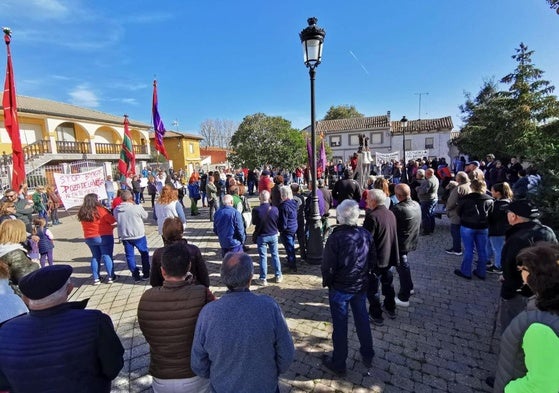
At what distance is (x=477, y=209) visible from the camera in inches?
200

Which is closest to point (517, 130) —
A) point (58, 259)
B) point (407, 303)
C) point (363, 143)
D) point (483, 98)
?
point (363, 143)

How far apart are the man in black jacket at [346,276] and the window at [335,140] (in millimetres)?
42644

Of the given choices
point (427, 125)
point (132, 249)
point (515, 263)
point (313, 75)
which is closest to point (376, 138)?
point (427, 125)

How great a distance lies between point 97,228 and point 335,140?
41.8 m

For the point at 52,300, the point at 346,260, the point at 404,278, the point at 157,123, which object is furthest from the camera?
the point at 157,123

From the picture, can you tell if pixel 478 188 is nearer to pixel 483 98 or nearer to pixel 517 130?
pixel 517 130

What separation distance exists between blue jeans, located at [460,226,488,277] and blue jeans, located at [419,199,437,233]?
273 centimetres

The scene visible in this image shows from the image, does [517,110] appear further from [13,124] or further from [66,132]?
[66,132]

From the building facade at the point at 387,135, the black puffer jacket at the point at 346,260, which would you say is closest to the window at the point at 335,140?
the building facade at the point at 387,135

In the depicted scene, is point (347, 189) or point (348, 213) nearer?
point (348, 213)

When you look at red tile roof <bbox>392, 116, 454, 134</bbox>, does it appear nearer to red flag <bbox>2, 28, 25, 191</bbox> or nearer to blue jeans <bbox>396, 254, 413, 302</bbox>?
blue jeans <bbox>396, 254, 413, 302</bbox>

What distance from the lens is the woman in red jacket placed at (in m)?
5.37

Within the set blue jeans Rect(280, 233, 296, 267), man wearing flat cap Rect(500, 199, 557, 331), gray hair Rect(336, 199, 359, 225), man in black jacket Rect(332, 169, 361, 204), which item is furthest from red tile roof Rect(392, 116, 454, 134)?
gray hair Rect(336, 199, 359, 225)

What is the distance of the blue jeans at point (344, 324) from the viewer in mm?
3098
